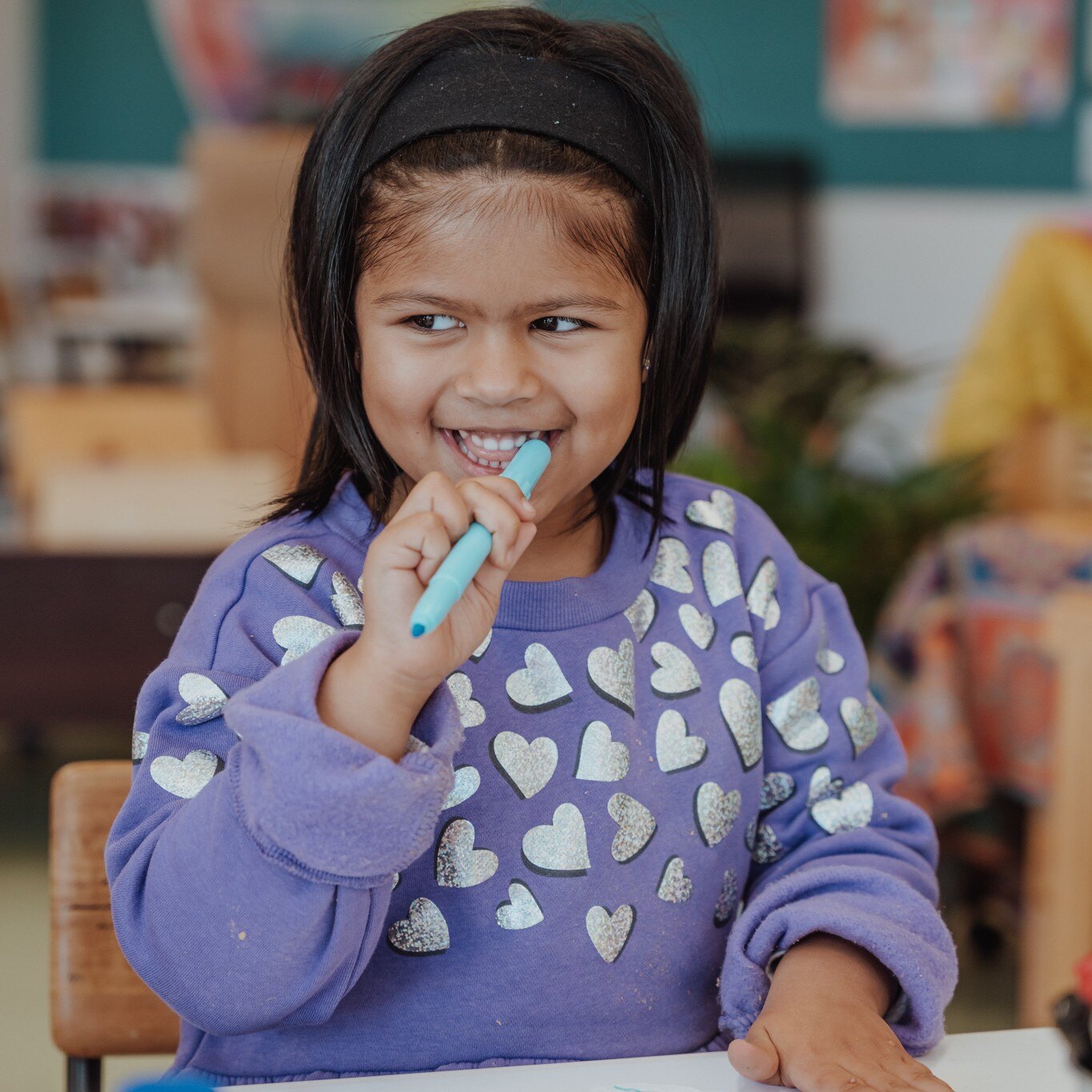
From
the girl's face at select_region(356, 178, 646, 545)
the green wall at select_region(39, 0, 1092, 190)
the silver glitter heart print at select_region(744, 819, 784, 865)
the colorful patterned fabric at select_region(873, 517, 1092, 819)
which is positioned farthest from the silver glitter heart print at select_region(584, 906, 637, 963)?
the green wall at select_region(39, 0, 1092, 190)

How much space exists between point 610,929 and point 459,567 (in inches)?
10.0

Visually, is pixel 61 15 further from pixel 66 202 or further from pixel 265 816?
pixel 265 816

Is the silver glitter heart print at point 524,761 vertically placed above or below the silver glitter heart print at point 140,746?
below

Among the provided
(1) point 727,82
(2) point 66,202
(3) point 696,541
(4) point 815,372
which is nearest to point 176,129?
(2) point 66,202

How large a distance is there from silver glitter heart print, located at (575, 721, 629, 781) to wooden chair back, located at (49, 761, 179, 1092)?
0.27m

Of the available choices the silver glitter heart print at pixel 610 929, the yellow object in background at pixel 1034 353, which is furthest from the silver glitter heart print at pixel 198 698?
the yellow object in background at pixel 1034 353

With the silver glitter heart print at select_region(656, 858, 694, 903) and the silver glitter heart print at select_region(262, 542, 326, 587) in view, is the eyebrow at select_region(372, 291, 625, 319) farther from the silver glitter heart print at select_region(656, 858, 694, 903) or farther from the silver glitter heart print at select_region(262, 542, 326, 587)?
the silver glitter heart print at select_region(656, 858, 694, 903)

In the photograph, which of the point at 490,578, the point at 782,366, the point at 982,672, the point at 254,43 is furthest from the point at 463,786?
the point at 254,43

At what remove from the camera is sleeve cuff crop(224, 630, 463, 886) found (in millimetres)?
605

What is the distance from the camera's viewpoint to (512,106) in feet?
2.40

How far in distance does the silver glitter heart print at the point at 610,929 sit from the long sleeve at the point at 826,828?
0.18ft

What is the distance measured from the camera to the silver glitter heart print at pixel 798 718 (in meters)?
0.86

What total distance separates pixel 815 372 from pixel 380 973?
2393 millimetres

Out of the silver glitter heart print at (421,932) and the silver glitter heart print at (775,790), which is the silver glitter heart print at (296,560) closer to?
the silver glitter heart print at (421,932)
